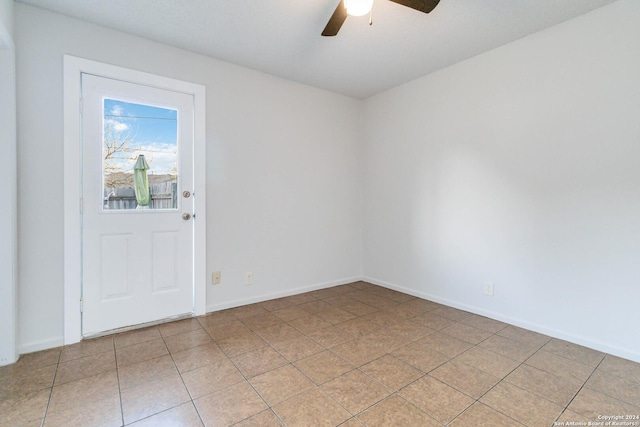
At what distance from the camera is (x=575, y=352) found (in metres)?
2.25

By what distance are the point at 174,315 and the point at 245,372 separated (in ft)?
3.96

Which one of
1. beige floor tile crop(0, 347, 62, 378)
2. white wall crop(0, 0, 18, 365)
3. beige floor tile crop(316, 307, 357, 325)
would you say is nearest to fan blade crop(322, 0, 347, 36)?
white wall crop(0, 0, 18, 365)

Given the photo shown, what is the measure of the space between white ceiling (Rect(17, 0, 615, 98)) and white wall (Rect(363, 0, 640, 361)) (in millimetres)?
278

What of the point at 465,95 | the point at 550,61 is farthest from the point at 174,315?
the point at 550,61

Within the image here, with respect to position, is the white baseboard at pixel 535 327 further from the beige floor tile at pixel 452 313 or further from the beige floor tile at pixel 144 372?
the beige floor tile at pixel 144 372

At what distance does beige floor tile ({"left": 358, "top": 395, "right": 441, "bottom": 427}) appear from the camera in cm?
152

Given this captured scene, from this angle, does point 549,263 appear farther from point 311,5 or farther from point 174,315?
point 174,315

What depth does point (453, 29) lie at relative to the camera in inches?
97.9

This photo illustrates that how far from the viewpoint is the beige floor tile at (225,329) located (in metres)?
2.52

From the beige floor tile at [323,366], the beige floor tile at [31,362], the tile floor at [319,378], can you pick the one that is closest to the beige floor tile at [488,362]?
the tile floor at [319,378]

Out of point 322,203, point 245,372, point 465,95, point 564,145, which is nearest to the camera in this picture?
point 245,372

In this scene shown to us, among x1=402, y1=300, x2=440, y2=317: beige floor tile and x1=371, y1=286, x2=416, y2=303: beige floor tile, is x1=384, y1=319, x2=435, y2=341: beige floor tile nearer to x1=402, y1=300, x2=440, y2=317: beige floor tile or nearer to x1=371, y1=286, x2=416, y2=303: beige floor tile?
x1=402, y1=300, x2=440, y2=317: beige floor tile

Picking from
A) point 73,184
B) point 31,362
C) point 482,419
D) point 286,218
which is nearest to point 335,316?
point 286,218

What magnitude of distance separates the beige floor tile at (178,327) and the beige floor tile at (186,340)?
0.06 metres
